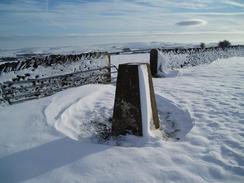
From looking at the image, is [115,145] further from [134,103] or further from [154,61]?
[154,61]

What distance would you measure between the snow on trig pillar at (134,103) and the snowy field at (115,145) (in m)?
0.28

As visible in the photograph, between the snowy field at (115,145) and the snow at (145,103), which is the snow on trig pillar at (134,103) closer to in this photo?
the snow at (145,103)

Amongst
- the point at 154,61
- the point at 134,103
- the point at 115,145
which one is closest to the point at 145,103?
the point at 134,103

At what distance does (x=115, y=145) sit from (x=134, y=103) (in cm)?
89

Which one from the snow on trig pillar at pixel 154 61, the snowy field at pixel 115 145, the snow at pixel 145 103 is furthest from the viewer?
the snow on trig pillar at pixel 154 61

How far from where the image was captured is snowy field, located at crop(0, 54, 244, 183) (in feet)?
11.0

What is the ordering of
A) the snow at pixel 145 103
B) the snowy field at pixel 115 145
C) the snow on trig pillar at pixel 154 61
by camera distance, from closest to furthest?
1. the snowy field at pixel 115 145
2. the snow at pixel 145 103
3. the snow on trig pillar at pixel 154 61

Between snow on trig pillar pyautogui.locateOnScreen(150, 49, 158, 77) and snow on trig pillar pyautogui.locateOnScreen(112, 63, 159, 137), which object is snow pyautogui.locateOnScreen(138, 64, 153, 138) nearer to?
snow on trig pillar pyautogui.locateOnScreen(112, 63, 159, 137)

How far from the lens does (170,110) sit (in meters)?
6.74

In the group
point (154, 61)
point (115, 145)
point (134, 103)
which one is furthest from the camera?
point (154, 61)

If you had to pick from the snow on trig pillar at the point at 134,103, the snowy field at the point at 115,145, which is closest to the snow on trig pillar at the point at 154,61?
the snowy field at the point at 115,145

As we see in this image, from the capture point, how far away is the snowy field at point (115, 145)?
11.0 ft

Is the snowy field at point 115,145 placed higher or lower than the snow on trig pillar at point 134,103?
lower

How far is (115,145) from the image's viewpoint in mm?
4609
